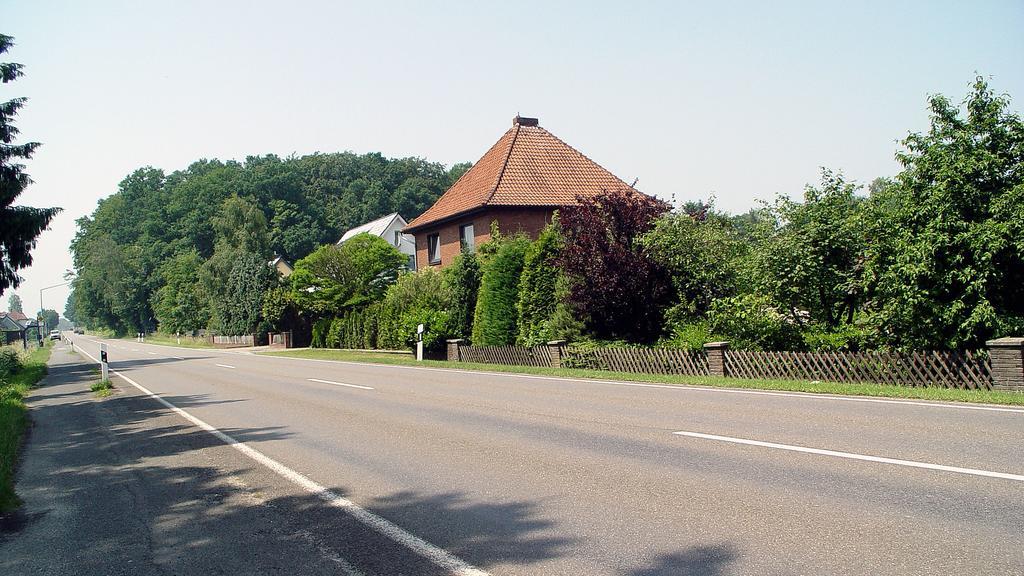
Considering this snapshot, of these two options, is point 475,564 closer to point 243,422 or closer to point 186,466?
point 186,466

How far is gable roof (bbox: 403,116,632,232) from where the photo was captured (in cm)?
3712

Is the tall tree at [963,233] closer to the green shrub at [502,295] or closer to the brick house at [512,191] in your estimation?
the green shrub at [502,295]

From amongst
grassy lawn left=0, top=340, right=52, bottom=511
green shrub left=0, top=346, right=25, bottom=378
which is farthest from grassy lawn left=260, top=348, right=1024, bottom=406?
green shrub left=0, top=346, right=25, bottom=378

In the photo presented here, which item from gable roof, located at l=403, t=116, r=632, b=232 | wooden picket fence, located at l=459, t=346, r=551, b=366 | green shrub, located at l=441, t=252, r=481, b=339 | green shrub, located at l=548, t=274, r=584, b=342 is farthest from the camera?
gable roof, located at l=403, t=116, r=632, b=232

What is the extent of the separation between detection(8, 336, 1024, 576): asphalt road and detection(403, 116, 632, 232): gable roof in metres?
25.0

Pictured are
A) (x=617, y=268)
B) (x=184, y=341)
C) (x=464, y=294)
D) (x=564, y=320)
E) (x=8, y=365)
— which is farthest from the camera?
(x=184, y=341)

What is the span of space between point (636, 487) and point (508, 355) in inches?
745

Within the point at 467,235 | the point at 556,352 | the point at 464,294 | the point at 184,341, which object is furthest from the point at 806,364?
the point at 184,341

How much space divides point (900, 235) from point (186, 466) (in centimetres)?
1372

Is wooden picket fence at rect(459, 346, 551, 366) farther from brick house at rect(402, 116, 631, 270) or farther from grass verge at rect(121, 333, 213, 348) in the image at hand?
grass verge at rect(121, 333, 213, 348)

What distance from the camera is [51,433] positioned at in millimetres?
13070

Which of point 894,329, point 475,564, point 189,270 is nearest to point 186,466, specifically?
point 475,564

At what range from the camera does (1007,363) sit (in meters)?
13.2

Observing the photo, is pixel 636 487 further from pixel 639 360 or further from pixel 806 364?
pixel 639 360
